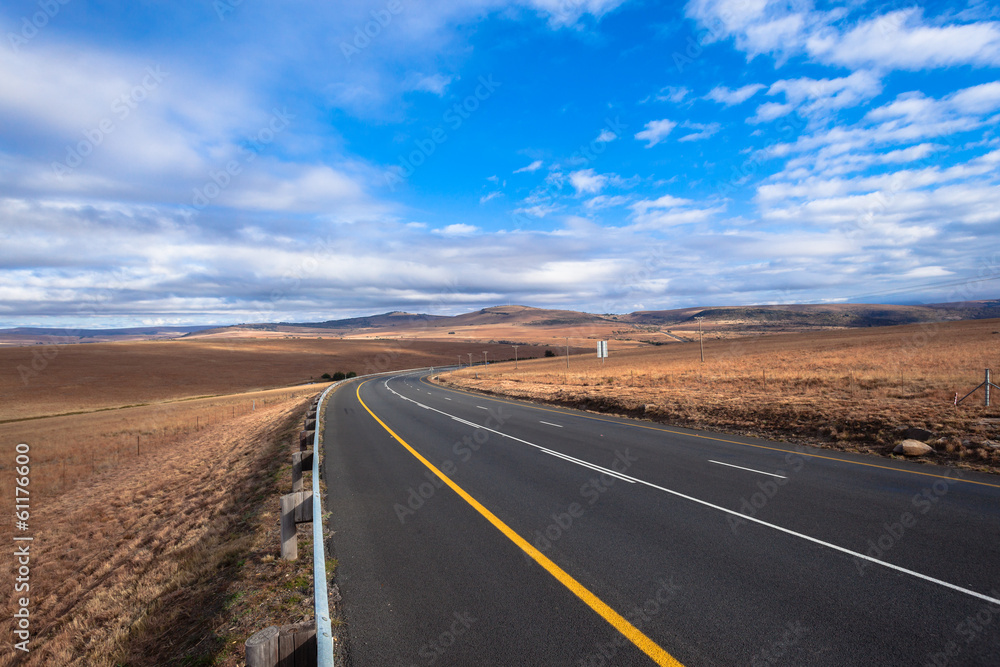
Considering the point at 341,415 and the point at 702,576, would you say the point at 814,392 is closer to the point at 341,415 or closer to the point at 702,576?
the point at 702,576

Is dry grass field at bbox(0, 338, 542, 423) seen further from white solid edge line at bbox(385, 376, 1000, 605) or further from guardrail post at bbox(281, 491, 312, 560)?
white solid edge line at bbox(385, 376, 1000, 605)

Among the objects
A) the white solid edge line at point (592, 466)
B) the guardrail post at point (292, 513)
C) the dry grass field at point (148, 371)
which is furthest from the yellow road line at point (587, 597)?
the dry grass field at point (148, 371)

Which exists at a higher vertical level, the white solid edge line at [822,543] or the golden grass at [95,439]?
the white solid edge line at [822,543]

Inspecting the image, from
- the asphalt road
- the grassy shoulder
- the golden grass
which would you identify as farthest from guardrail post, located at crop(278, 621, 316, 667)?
the golden grass

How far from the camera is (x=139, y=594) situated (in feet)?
20.0

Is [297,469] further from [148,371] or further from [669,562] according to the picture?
[148,371]

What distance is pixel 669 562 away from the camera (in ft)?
17.9

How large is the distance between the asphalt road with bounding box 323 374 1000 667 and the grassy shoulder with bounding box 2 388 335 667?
873 millimetres

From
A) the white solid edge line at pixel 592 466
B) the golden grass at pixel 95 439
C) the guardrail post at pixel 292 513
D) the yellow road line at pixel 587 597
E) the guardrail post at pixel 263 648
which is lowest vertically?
the golden grass at pixel 95 439

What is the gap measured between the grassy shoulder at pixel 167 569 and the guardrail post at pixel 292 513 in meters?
0.33

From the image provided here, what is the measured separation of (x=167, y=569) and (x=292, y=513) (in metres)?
3.07

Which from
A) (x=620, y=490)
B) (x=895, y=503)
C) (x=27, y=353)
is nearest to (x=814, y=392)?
(x=895, y=503)

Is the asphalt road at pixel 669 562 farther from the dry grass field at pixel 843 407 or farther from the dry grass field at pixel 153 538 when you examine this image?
the dry grass field at pixel 843 407

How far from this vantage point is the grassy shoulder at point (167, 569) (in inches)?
180
